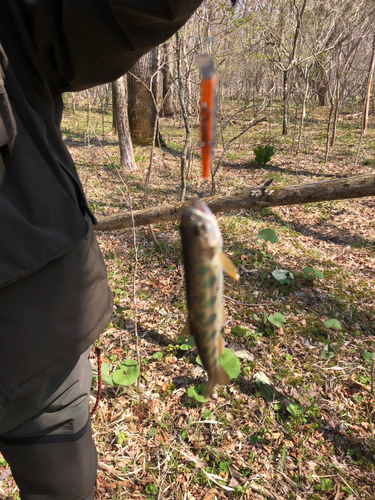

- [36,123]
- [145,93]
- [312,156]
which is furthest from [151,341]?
[312,156]

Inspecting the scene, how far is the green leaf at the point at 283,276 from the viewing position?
481cm

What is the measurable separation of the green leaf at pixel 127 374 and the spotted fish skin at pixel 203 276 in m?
2.56

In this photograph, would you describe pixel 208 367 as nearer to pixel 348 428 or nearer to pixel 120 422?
pixel 120 422

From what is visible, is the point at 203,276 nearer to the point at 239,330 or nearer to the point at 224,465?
the point at 224,465

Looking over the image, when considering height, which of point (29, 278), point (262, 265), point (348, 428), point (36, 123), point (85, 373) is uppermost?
point (36, 123)

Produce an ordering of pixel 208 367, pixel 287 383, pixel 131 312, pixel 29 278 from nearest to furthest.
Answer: pixel 208 367
pixel 29 278
pixel 287 383
pixel 131 312

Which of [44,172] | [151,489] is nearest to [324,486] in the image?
[151,489]

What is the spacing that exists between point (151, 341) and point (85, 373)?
2.17 meters

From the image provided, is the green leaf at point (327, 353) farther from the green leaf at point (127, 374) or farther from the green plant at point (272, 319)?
the green leaf at point (127, 374)

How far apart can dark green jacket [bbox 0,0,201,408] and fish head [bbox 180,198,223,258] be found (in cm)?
94

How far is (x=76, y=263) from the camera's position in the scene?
1.54m

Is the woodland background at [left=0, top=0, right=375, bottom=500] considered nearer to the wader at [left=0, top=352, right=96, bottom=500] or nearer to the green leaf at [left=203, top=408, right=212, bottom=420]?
the green leaf at [left=203, top=408, right=212, bottom=420]

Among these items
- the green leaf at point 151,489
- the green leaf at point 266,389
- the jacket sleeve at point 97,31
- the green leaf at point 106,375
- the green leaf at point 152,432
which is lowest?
the green leaf at point 151,489

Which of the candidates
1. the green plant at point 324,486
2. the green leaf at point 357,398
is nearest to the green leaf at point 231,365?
the green plant at point 324,486
